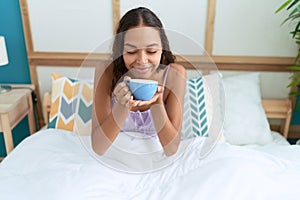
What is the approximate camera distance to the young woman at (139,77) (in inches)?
38.1

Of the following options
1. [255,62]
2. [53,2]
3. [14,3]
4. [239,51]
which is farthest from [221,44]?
[14,3]

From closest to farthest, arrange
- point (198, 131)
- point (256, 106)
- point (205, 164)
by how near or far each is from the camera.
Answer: point (205, 164)
point (198, 131)
point (256, 106)

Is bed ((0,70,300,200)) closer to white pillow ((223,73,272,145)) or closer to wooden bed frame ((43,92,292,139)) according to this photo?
white pillow ((223,73,272,145))

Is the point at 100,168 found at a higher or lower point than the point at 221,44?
lower

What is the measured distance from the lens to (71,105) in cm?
167

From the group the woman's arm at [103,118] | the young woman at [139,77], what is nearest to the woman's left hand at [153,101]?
the young woman at [139,77]

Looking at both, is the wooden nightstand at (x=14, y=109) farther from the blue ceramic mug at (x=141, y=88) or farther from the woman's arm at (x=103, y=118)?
the blue ceramic mug at (x=141, y=88)

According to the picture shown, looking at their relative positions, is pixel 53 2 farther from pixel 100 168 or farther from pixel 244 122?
pixel 244 122

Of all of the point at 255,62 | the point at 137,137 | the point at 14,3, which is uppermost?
the point at 14,3

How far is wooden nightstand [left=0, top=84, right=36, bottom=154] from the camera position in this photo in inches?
62.8

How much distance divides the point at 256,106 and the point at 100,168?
0.97 m

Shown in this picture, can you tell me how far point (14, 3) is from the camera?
5.89 ft

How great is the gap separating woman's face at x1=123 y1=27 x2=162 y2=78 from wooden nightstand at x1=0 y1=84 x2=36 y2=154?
896mm

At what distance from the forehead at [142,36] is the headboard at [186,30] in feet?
2.35
